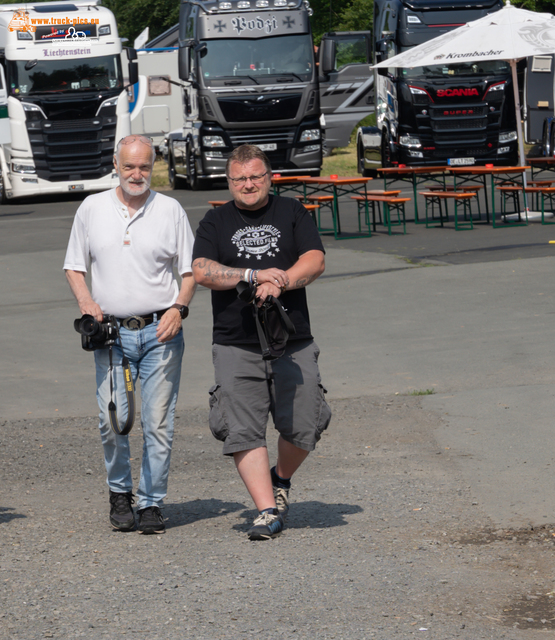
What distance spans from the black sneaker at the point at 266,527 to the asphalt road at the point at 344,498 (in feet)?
0.35

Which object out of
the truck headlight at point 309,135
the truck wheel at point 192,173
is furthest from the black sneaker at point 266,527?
the truck wheel at point 192,173

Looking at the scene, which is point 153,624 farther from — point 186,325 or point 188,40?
point 188,40

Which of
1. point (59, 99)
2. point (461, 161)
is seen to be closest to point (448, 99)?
point (461, 161)

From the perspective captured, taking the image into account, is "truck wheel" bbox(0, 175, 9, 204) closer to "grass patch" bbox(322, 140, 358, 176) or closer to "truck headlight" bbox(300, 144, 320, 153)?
"truck headlight" bbox(300, 144, 320, 153)

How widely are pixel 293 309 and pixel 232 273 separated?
0.35 metres

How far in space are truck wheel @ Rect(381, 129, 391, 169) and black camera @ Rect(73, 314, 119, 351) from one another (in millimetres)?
18300

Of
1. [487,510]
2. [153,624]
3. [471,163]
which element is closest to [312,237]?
[487,510]

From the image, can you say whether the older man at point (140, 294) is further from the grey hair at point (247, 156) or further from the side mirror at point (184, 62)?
the side mirror at point (184, 62)

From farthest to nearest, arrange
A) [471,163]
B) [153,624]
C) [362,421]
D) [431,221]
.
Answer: [471,163] < [431,221] < [362,421] < [153,624]

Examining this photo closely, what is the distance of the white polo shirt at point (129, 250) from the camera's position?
16.2 ft

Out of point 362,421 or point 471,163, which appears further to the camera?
point 471,163

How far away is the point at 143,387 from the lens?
505cm

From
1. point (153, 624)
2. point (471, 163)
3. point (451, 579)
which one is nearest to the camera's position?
point (153, 624)

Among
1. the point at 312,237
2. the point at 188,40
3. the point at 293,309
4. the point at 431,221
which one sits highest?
the point at 188,40
